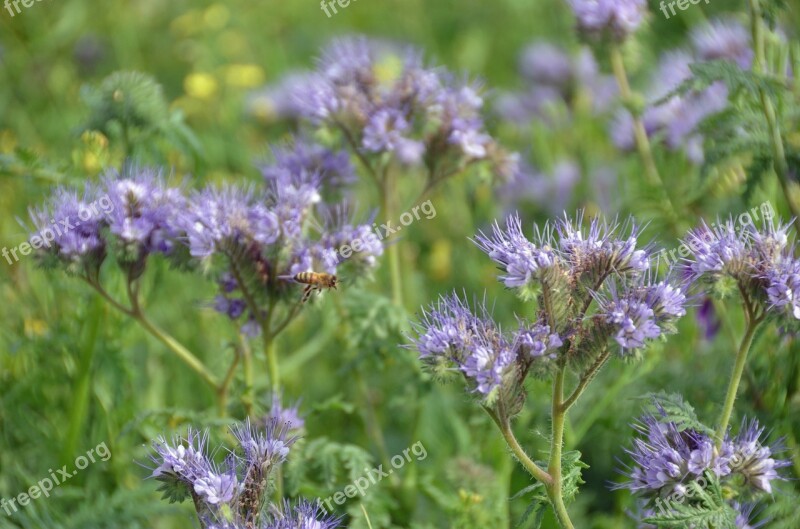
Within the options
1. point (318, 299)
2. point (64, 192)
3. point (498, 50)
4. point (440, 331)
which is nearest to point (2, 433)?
point (64, 192)

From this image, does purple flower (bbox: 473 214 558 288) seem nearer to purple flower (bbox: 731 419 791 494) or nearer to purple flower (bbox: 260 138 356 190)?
purple flower (bbox: 731 419 791 494)

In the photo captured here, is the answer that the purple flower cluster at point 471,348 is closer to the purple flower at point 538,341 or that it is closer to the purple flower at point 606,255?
the purple flower at point 538,341

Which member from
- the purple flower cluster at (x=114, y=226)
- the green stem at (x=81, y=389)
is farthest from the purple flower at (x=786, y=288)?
the green stem at (x=81, y=389)

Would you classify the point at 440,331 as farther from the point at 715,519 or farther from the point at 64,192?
the point at 64,192

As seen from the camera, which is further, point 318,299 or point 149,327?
point 149,327

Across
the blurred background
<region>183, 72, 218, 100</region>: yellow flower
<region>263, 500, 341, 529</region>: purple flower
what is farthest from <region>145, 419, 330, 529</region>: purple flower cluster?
<region>183, 72, 218, 100</region>: yellow flower

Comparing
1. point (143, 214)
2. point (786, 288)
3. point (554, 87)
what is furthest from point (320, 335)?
point (554, 87)
